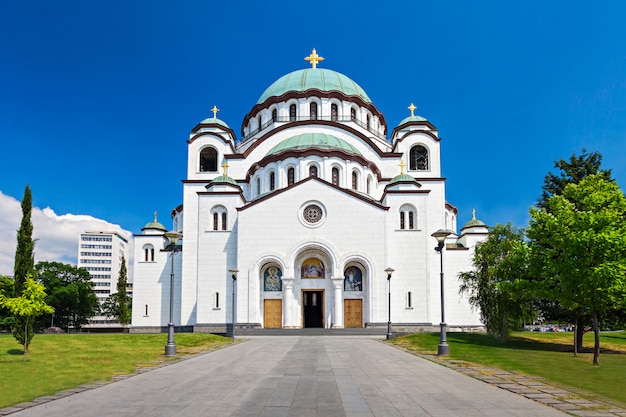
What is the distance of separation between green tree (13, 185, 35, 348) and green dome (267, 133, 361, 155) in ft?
72.6

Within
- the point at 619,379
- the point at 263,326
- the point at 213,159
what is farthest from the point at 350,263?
the point at 619,379

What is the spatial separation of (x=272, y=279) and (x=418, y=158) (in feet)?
54.7

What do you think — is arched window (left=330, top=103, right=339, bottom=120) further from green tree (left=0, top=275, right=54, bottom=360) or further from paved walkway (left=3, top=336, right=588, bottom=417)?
paved walkway (left=3, top=336, right=588, bottom=417)

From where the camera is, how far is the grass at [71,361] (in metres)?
10.5

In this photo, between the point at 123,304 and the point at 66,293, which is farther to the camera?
the point at 66,293

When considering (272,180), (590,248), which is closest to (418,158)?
(272,180)

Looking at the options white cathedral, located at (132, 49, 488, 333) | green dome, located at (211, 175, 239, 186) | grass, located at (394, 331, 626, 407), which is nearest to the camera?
grass, located at (394, 331, 626, 407)

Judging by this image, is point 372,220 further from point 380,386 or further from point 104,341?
point 380,386

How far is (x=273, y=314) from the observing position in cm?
3506

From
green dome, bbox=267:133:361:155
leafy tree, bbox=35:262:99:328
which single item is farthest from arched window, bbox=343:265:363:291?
leafy tree, bbox=35:262:99:328

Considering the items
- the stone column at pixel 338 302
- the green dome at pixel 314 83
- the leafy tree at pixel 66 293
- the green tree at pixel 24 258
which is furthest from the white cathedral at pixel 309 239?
the leafy tree at pixel 66 293

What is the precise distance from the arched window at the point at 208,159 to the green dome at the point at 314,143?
5.49 metres

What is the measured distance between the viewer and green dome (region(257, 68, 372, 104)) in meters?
45.3

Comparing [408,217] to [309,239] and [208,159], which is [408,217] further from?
[208,159]
